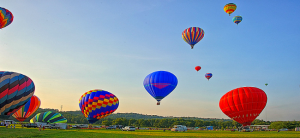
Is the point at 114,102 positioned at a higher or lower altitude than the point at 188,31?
lower

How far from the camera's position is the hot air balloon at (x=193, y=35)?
46.8 meters

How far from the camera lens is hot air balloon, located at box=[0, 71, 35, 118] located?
3402cm

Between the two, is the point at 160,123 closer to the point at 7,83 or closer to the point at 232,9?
the point at 232,9

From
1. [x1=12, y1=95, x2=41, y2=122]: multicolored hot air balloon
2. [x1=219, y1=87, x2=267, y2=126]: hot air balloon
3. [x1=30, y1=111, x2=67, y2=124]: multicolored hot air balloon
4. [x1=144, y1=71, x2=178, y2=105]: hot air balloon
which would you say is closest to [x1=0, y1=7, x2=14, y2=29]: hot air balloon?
[x1=12, y1=95, x2=41, y2=122]: multicolored hot air balloon

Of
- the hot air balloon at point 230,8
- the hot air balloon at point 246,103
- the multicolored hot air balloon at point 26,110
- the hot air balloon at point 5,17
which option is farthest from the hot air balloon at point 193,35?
the multicolored hot air balloon at point 26,110

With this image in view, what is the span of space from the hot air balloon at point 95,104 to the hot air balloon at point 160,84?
10007 millimetres

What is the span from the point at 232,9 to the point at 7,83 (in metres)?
43.5

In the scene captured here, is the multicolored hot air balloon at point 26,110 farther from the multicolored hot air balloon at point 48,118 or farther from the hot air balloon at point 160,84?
the hot air balloon at point 160,84

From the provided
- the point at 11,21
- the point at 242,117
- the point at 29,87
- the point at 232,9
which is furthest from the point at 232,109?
the point at 11,21

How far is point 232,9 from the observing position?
159 ft

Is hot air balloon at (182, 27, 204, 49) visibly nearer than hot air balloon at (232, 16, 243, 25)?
Yes

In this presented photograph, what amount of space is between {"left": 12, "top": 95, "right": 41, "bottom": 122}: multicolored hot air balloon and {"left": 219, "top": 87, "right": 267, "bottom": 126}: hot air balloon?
148 feet

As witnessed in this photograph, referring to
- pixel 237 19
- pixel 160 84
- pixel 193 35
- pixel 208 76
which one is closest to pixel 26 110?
pixel 160 84

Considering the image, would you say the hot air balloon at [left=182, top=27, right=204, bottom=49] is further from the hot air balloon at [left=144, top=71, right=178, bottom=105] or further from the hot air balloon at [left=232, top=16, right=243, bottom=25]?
the hot air balloon at [left=232, top=16, right=243, bottom=25]
